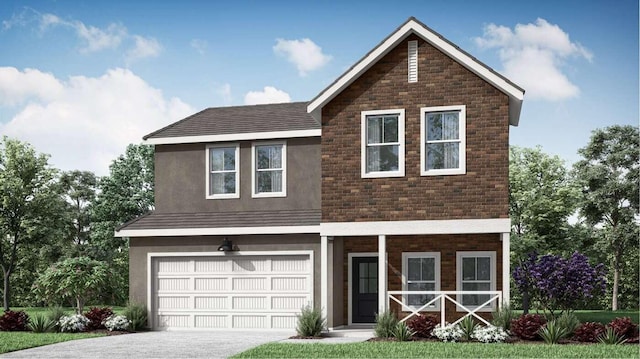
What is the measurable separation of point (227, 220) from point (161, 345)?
16.8 feet

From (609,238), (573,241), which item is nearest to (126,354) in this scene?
(573,241)

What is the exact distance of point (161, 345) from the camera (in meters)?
18.6

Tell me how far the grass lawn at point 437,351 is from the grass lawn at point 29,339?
5.39 m

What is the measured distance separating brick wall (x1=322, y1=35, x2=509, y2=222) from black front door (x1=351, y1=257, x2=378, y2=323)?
3.09m

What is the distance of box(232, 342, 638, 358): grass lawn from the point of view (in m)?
16.0

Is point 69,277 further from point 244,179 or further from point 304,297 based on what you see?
point 304,297

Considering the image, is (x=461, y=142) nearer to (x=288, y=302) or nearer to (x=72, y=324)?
(x=288, y=302)

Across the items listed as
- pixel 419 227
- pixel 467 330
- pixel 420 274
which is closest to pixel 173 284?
pixel 420 274

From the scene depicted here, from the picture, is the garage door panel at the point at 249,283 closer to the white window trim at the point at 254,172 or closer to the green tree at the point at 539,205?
the white window trim at the point at 254,172

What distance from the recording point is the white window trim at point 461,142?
65.9 feet

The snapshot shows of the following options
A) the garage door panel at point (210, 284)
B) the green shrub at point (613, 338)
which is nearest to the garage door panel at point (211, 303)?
the garage door panel at point (210, 284)

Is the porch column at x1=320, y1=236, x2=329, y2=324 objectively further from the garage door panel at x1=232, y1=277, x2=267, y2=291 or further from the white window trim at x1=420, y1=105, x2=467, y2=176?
the white window trim at x1=420, y1=105, x2=467, y2=176

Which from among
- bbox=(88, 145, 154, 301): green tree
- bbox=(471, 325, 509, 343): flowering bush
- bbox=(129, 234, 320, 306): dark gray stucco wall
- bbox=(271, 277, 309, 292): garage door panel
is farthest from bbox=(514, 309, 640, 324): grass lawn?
bbox=(88, 145, 154, 301): green tree

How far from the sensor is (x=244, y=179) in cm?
2389
